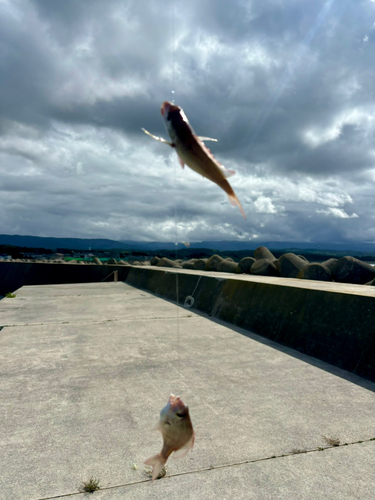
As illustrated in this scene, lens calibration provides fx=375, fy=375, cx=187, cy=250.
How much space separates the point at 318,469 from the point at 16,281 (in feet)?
77.7

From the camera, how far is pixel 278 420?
343 centimetres

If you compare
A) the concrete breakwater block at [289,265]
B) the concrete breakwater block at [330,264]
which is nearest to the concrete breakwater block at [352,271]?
the concrete breakwater block at [330,264]

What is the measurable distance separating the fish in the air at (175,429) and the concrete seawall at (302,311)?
6.83 ft

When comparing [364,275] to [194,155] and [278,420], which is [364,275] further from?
[194,155]

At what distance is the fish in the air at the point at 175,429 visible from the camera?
1.01 metres

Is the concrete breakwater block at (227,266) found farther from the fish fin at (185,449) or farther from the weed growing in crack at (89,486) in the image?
the fish fin at (185,449)

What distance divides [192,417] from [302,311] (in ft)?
10.5

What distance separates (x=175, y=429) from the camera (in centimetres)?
103

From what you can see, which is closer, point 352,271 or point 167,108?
point 167,108

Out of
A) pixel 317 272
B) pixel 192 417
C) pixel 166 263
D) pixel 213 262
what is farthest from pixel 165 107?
pixel 166 263

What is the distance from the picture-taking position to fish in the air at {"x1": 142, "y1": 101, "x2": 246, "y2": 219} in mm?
795

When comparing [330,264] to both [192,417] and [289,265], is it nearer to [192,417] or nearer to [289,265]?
[289,265]

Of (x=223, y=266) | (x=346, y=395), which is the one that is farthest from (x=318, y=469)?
(x=223, y=266)

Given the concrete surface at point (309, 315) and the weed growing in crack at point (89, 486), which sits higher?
the concrete surface at point (309, 315)
